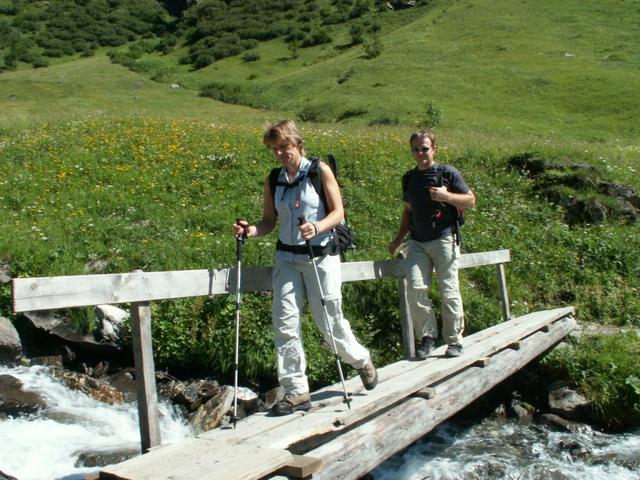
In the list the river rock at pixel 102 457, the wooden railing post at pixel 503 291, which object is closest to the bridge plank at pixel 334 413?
the wooden railing post at pixel 503 291

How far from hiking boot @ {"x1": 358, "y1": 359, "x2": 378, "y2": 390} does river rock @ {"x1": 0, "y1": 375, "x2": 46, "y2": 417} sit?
4.14m

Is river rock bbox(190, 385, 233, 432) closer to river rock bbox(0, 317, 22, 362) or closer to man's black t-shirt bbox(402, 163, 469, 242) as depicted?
river rock bbox(0, 317, 22, 362)

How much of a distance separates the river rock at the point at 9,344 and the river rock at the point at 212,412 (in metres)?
2.66

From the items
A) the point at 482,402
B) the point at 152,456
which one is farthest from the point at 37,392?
the point at 482,402

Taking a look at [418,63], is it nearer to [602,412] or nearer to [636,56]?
[636,56]

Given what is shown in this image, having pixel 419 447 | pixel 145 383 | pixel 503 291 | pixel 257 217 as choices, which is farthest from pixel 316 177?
pixel 257 217

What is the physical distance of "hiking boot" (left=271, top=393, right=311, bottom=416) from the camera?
5.15 meters

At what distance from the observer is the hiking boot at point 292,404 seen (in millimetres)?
5152

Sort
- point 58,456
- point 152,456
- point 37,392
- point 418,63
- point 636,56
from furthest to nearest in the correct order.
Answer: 1. point 418,63
2. point 636,56
3. point 37,392
4. point 58,456
5. point 152,456

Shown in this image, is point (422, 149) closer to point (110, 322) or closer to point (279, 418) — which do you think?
point (279, 418)

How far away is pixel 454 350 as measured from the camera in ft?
23.6

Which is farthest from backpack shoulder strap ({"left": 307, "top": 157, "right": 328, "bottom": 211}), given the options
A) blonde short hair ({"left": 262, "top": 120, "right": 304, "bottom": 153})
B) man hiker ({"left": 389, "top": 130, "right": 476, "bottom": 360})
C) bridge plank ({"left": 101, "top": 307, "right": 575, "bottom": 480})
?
man hiker ({"left": 389, "top": 130, "right": 476, "bottom": 360})

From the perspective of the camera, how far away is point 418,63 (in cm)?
5453

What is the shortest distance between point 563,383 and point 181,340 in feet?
16.2
